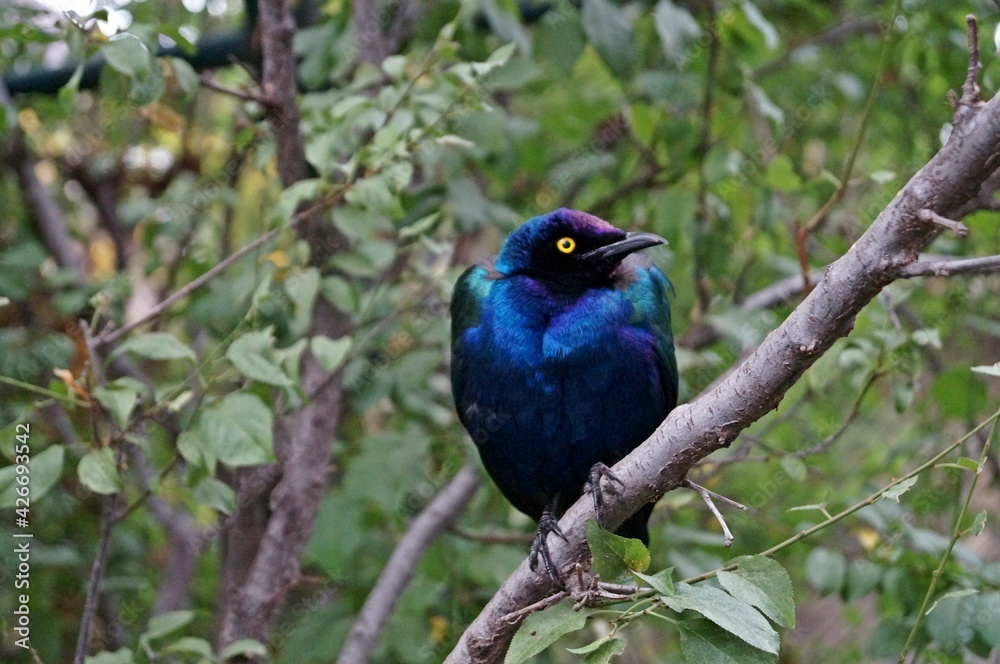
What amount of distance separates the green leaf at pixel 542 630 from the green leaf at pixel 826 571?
47.0 inches

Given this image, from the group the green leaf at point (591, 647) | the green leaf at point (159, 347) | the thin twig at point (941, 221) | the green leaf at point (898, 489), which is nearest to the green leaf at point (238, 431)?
the green leaf at point (159, 347)

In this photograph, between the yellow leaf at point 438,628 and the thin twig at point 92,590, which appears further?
the yellow leaf at point 438,628

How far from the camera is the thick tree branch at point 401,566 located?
113 inches

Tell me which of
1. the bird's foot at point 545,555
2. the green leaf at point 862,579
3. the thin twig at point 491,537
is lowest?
the thin twig at point 491,537

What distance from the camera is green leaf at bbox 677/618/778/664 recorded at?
1556 mm

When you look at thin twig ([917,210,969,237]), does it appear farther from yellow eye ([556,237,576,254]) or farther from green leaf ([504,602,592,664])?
yellow eye ([556,237,576,254])

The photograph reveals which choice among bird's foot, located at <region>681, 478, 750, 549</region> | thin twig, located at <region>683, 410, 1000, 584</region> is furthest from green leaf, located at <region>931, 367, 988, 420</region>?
bird's foot, located at <region>681, 478, 750, 549</region>

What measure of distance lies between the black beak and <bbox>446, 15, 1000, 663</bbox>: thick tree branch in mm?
813

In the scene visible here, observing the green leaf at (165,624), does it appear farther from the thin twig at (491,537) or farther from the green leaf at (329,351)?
the thin twig at (491,537)

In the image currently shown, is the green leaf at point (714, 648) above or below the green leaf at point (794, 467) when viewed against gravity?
above

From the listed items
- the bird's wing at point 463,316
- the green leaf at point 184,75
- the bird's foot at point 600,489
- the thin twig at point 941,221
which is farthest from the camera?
the bird's wing at point 463,316

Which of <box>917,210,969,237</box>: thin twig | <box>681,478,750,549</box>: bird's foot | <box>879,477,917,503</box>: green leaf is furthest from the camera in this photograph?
<box>879,477,917,503</box>: green leaf

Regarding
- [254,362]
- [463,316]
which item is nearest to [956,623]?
[463,316]

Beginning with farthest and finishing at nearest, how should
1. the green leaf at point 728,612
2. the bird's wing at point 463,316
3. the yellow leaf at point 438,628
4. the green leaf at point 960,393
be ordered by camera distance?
the yellow leaf at point 438,628 < the green leaf at point 960,393 < the bird's wing at point 463,316 < the green leaf at point 728,612
